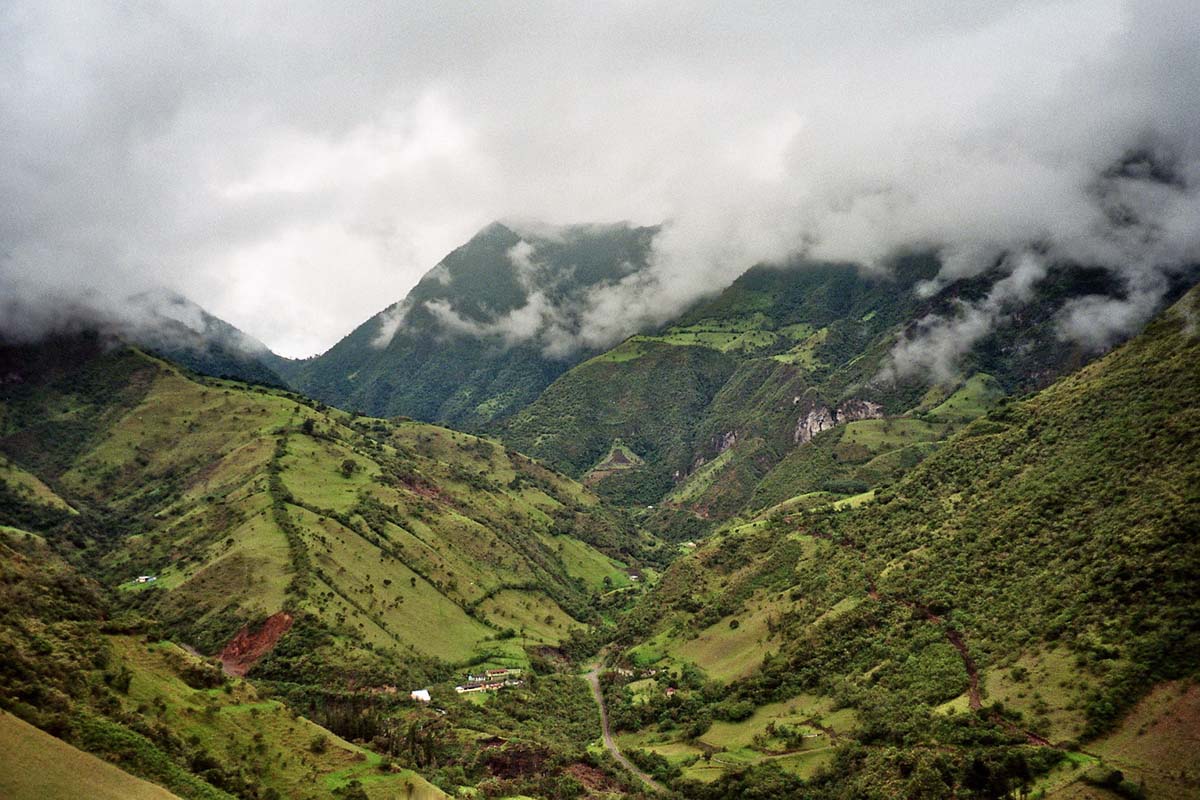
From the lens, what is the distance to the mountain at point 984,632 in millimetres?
66375

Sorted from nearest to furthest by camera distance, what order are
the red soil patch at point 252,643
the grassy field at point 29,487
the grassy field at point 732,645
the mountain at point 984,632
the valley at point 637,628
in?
the valley at point 637,628
the mountain at point 984,632
the red soil patch at point 252,643
the grassy field at point 732,645
the grassy field at point 29,487

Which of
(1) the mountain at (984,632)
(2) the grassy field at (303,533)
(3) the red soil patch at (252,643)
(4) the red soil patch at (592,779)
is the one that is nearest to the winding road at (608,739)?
(1) the mountain at (984,632)

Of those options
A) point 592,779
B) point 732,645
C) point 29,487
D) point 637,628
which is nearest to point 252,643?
point 592,779

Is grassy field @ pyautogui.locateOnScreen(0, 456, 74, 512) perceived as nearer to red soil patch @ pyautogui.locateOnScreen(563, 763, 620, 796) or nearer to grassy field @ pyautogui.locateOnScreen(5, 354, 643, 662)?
grassy field @ pyautogui.locateOnScreen(5, 354, 643, 662)

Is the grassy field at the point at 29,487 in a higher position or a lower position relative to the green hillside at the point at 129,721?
higher

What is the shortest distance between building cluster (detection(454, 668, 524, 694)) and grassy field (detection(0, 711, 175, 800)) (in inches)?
2962

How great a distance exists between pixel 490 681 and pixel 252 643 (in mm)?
36119

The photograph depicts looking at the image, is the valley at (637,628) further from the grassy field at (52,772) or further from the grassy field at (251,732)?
the grassy field at (52,772)

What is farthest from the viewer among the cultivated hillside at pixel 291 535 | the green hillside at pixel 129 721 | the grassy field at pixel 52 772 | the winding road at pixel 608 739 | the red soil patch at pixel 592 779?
the cultivated hillside at pixel 291 535

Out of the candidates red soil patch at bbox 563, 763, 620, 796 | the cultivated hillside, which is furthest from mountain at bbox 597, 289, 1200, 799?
the cultivated hillside

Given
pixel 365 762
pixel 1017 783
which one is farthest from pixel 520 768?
pixel 1017 783

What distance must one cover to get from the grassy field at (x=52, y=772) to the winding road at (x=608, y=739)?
62911 mm

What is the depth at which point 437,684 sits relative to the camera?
11519 cm

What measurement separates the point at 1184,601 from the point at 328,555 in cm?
11882
